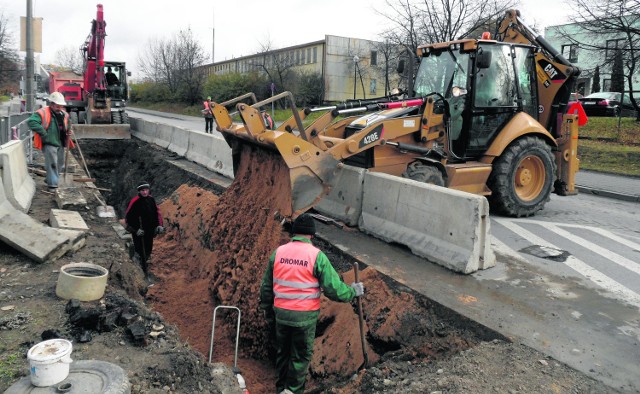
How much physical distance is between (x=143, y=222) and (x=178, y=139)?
771cm

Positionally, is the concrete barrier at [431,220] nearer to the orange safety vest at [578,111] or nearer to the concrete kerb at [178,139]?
the orange safety vest at [578,111]

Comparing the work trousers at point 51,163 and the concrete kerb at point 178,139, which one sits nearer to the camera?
the work trousers at point 51,163

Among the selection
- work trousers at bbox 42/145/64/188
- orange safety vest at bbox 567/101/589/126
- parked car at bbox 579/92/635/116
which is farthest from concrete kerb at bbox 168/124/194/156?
parked car at bbox 579/92/635/116

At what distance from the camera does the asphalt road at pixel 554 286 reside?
4492 mm

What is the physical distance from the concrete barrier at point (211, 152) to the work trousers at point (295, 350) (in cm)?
788

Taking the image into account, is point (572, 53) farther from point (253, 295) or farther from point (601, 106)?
point (253, 295)

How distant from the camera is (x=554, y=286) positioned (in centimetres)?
591

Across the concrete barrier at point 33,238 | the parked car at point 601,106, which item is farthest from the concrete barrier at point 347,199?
the parked car at point 601,106

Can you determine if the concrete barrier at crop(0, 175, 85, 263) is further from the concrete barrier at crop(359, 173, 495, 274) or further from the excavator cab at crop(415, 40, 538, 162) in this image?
the excavator cab at crop(415, 40, 538, 162)

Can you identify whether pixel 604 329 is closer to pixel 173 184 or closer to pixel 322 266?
pixel 322 266

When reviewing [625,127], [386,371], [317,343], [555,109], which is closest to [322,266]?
[386,371]

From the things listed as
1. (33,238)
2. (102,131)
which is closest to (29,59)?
(102,131)

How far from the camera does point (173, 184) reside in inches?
523

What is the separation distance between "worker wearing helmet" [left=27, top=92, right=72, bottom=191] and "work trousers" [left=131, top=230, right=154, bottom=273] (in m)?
2.59
